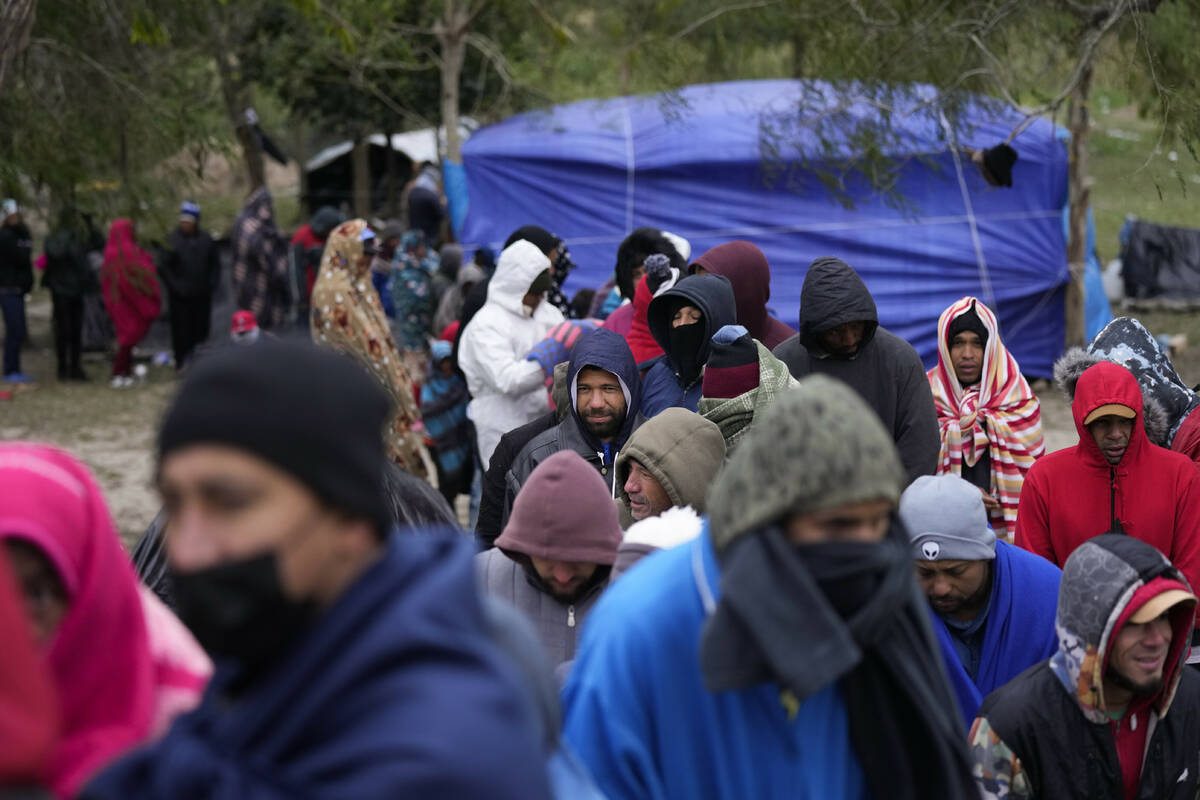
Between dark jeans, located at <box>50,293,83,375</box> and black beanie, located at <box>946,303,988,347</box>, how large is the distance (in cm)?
1124

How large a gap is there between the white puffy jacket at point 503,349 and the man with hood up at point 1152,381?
2.49m

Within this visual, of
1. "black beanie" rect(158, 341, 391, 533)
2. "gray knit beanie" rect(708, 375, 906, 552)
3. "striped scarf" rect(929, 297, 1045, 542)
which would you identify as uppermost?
"black beanie" rect(158, 341, 391, 533)

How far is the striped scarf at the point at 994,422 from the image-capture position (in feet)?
18.6

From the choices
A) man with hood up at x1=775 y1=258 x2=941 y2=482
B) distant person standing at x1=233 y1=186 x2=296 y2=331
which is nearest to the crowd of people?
man with hood up at x1=775 y1=258 x2=941 y2=482

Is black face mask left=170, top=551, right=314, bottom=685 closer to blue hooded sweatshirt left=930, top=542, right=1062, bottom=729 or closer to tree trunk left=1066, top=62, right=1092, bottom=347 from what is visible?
blue hooded sweatshirt left=930, top=542, right=1062, bottom=729

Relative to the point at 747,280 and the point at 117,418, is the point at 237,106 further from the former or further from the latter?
the point at 747,280

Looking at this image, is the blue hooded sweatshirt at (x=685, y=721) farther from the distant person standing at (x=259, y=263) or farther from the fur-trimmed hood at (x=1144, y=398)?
the distant person standing at (x=259, y=263)

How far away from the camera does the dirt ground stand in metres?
10.7

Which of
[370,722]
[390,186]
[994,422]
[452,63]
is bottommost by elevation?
[994,422]

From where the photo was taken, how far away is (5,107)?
647 cm

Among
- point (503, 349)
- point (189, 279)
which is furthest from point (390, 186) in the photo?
point (503, 349)

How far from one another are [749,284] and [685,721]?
14.0 ft

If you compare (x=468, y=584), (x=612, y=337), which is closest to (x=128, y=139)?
(x=612, y=337)

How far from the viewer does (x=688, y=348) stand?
5.40 meters
